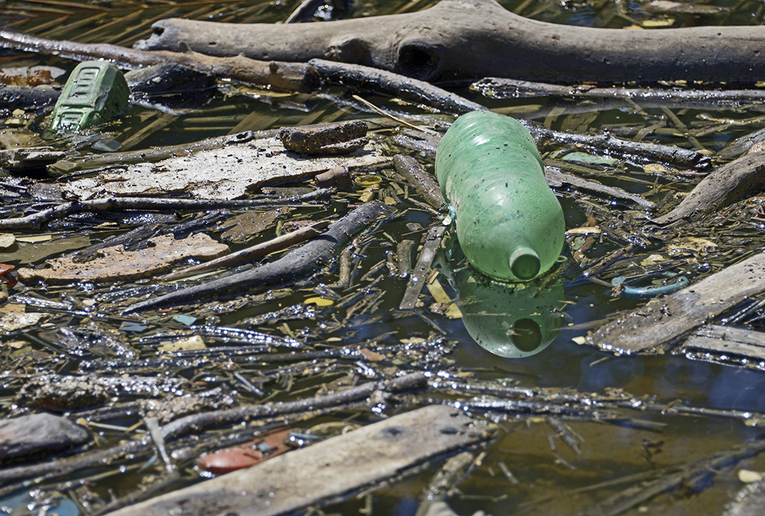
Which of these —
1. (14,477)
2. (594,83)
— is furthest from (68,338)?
(594,83)

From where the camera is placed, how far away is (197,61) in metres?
7.10

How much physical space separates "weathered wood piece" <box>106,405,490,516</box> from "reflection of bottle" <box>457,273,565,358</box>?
1.92 feet

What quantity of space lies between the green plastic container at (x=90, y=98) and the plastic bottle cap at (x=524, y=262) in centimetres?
433

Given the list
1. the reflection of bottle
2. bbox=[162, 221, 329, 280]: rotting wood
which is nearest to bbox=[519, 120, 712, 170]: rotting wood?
the reflection of bottle

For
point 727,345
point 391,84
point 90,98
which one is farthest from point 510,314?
point 90,98

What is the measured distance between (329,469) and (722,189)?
3000mm

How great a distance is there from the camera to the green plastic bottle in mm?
2996

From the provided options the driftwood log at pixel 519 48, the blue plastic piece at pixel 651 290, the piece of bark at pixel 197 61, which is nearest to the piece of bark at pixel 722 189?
the blue plastic piece at pixel 651 290

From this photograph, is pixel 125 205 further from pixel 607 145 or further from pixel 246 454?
pixel 607 145

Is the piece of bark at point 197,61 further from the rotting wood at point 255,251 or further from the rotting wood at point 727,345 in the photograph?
the rotting wood at point 727,345

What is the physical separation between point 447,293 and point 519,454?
1137 mm

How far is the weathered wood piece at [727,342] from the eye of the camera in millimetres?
2795

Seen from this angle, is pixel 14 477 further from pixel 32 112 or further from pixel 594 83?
pixel 594 83

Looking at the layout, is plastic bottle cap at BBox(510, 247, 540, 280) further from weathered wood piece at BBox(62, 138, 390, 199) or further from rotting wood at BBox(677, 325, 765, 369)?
weathered wood piece at BBox(62, 138, 390, 199)
